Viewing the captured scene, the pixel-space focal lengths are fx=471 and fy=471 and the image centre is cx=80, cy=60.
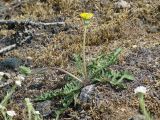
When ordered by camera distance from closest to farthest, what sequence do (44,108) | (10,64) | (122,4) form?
(44,108), (10,64), (122,4)

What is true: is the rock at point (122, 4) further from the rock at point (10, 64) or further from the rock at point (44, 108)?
the rock at point (44, 108)

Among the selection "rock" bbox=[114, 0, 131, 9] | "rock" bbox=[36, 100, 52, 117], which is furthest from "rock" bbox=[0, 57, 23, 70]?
"rock" bbox=[114, 0, 131, 9]

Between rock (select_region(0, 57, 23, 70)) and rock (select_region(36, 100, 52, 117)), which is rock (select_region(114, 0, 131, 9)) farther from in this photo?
rock (select_region(36, 100, 52, 117))

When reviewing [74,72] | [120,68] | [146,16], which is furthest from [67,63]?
[146,16]

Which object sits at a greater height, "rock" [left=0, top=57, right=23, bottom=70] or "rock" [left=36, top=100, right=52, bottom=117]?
"rock" [left=0, top=57, right=23, bottom=70]

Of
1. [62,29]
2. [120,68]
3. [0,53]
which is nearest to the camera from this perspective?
[120,68]

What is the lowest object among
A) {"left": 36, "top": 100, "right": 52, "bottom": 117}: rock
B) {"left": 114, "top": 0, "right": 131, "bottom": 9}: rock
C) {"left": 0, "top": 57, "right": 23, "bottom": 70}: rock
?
{"left": 36, "top": 100, "right": 52, "bottom": 117}: rock

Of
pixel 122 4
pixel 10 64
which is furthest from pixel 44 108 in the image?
pixel 122 4

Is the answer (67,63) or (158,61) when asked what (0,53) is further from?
(158,61)

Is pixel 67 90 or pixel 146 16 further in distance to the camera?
pixel 146 16

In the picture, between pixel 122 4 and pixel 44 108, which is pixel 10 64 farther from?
pixel 122 4

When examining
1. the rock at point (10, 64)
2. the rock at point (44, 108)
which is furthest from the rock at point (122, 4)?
the rock at point (44, 108)
